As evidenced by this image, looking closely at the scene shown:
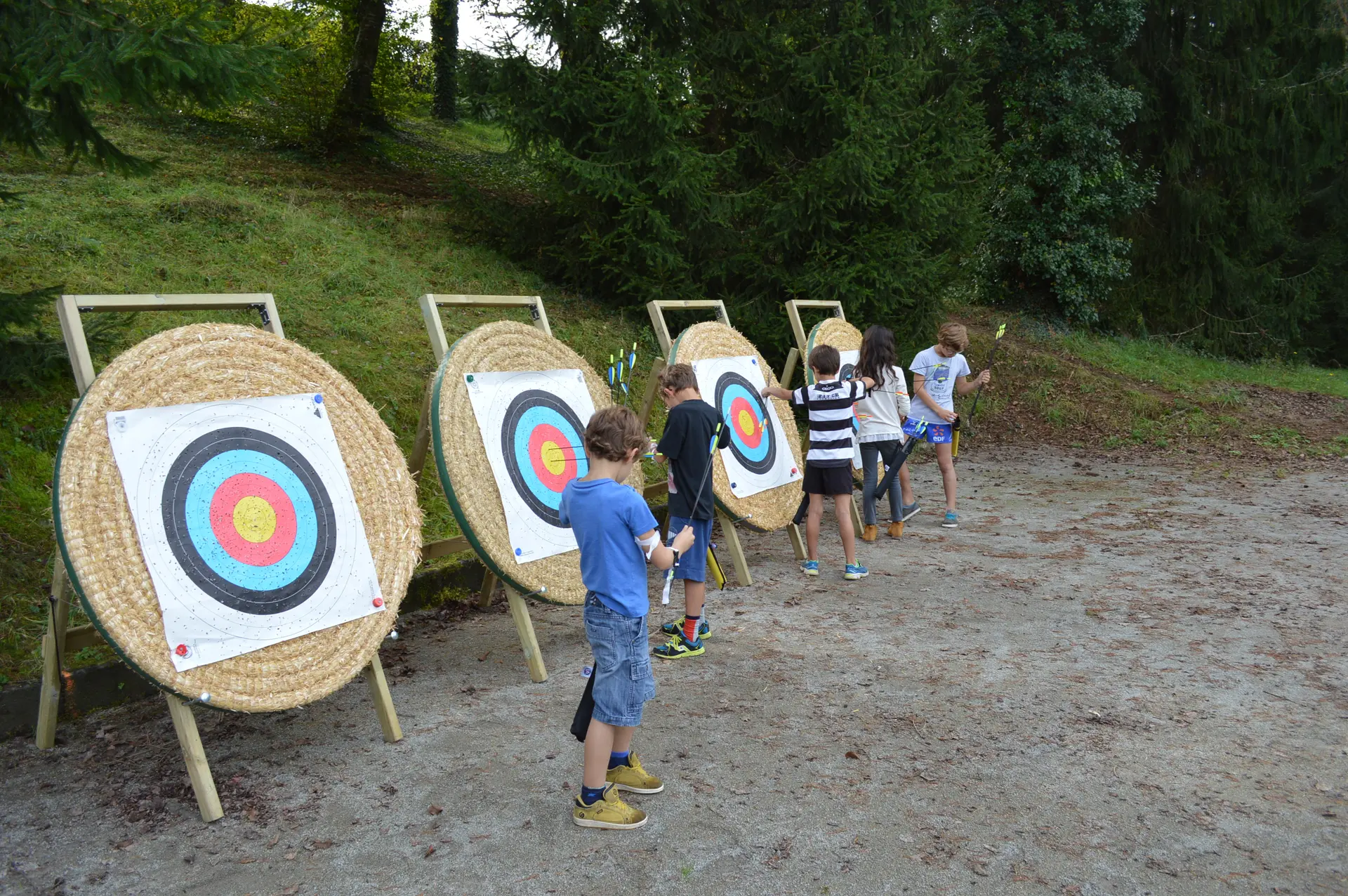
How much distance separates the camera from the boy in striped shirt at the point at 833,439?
6160 mm

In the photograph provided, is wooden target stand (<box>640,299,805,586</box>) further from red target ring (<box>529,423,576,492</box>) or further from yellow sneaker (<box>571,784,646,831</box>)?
yellow sneaker (<box>571,784,646,831</box>)

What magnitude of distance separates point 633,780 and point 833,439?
321cm

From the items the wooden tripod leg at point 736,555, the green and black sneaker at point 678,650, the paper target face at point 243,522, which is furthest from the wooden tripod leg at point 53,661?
the wooden tripod leg at point 736,555

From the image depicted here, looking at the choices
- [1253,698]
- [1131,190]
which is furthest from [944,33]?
[1253,698]

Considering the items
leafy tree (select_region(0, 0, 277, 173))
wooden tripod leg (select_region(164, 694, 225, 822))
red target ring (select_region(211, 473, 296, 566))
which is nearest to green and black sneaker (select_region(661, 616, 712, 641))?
red target ring (select_region(211, 473, 296, 566))

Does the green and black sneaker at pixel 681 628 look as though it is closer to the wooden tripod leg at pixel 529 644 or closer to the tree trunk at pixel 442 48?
the wooden tripod leg at pixel 529 644

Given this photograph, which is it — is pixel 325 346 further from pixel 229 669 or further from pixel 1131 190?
pixel 1131 190

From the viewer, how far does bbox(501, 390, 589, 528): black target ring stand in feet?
15.8

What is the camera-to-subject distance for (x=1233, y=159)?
1880 cm

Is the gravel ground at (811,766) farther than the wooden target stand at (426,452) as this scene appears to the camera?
No

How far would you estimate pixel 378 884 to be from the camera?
2.89 m

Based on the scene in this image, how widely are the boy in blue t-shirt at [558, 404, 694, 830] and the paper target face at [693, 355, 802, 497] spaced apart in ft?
9.15

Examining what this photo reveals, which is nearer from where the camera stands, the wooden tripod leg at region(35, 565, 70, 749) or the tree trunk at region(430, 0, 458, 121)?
the wooden tripod leg at region(35, 565, 70, 749)

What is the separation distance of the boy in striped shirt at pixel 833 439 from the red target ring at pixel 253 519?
3314 millimetres
